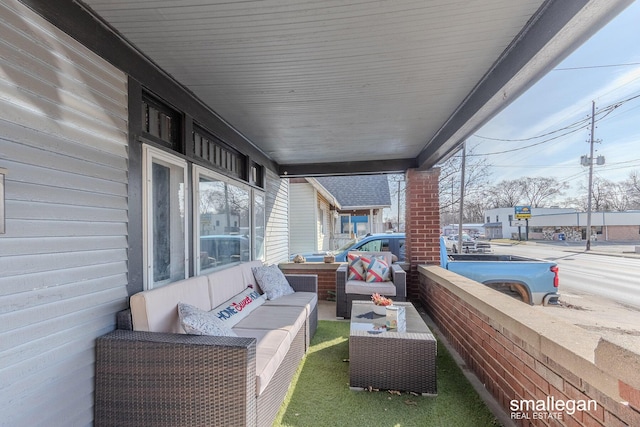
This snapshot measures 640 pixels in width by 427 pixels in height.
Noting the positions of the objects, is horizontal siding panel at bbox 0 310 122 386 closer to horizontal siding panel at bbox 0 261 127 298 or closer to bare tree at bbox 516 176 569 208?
horizontal siding panel at bbox 0 261 127 298

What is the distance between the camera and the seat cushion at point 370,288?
A: 15.0 ft

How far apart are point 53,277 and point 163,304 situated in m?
0.71

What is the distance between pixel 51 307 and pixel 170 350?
2.19 ft

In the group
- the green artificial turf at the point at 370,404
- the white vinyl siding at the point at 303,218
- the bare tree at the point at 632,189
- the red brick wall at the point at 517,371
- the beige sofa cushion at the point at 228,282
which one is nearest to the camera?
the red brick wall at the point at 517,371

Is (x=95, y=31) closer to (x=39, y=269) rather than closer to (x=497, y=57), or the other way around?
(x=39, y=269)

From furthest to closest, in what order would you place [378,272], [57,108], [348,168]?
[348,168], [378,272], [57,108]

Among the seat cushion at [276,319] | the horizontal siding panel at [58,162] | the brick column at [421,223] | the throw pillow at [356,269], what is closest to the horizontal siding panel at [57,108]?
the horizontal siding panel at [58,162]

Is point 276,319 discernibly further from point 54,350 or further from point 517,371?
point 517,371

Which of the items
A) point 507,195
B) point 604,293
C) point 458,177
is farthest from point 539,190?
point 604,293

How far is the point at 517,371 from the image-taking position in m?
2.02

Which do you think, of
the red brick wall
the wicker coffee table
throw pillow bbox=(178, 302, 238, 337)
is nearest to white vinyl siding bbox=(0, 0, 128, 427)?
throw pillow bbox=(178, 302, 238, 337)

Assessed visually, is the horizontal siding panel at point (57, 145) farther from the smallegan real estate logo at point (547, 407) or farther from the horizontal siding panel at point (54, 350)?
the smallegan real estate logo at point (547, 407)

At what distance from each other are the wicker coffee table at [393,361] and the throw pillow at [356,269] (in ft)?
7.77

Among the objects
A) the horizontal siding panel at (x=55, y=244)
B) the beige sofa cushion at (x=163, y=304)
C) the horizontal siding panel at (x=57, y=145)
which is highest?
the horizontal siding panel at (x=57, y=145)
